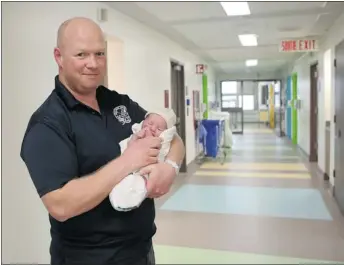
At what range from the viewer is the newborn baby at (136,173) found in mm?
1090

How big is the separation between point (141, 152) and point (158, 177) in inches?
4.6

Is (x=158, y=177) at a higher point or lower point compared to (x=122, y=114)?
lower

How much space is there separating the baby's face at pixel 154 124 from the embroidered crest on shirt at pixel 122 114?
66 mm

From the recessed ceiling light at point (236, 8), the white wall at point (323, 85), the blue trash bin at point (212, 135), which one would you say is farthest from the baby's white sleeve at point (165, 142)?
the blue trash bin at point (212, 135)

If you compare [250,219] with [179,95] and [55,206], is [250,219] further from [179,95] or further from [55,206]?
[179,95]

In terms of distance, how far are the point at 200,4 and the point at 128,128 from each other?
309 centimetres

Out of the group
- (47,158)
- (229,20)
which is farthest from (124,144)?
(229,20)

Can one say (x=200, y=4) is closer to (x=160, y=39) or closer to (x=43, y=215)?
(x=160, y=39)

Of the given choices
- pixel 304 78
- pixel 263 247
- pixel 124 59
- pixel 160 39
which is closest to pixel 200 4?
pixel 124 59

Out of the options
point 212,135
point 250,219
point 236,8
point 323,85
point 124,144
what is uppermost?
point 236,8

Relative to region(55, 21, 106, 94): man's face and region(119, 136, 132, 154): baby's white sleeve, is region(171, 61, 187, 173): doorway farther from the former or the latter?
region(55, 21, 106, 94): man's face

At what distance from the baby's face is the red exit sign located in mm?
5365

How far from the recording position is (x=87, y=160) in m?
1.16

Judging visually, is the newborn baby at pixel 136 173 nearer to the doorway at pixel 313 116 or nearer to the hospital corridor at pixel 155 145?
the hospital corridor at pixel 155 145
